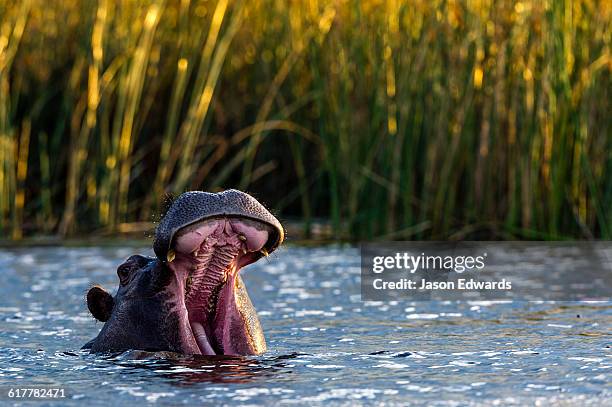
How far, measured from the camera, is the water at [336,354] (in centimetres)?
368

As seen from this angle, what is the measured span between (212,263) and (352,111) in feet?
13.0

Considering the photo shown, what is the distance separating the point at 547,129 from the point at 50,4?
380 cm

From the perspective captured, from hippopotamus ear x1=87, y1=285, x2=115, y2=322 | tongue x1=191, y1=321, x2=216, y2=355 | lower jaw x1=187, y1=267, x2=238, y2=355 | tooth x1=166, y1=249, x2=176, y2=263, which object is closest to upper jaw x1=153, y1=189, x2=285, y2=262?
tooth x1=166, y1=249, x2=176, y2=263

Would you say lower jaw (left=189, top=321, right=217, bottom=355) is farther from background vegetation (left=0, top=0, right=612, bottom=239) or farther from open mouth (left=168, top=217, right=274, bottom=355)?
background vegetation (left=0, top=0, right=612, bottom=239)

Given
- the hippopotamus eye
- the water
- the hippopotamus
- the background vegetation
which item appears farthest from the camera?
the background vegetation

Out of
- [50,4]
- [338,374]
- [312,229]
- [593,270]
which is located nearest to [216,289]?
[338,374]

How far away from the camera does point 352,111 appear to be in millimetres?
7895

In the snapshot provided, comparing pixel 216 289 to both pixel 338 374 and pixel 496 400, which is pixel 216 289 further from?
pixel 496 400

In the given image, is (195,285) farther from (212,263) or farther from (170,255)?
(170,255)

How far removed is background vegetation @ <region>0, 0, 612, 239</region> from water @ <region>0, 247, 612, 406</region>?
128 centimetres

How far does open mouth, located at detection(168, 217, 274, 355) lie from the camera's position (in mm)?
3816

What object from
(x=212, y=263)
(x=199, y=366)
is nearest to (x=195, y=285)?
(x=212, y=263)

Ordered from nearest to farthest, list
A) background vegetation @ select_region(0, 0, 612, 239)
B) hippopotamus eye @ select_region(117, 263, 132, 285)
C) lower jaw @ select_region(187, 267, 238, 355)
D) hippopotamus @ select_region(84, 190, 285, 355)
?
1. hippopotamus @ select_region(84, 190, 285, 355)
2. lower jaw @ select_region(187, 267, 238, 355)
3. hippopotamus eye @ select_region(117, 263, 132, 285)
4. background vegetation @ select_region(0, 0, 612, 239)

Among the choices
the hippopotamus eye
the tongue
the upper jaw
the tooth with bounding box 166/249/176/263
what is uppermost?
the upper jaw
